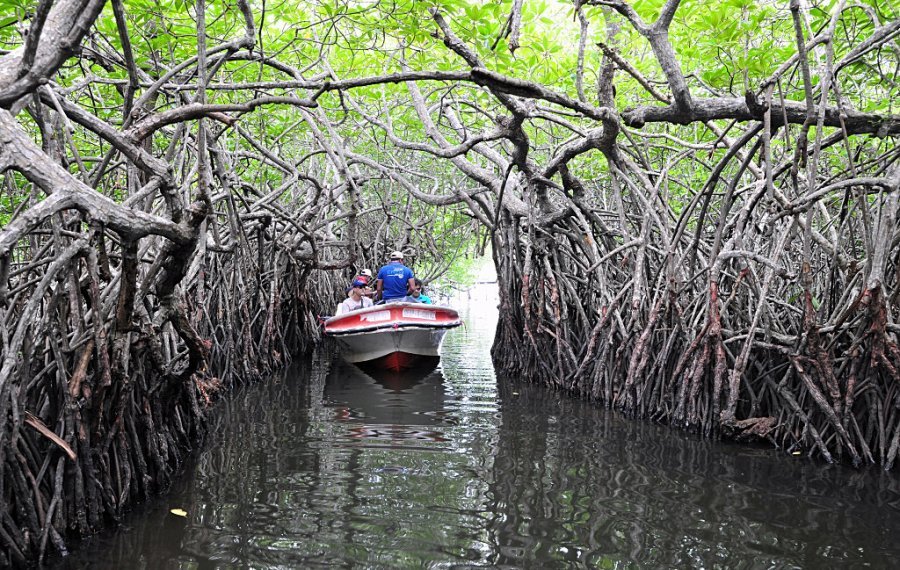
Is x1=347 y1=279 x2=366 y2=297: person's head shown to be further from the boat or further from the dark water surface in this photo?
the dark water surface

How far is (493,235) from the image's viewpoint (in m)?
8.73

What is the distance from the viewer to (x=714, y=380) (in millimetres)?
4965

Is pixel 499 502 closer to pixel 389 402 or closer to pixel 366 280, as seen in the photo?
pixel 389 402

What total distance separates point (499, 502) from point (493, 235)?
529 cm

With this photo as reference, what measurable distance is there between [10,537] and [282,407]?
3.89 metres

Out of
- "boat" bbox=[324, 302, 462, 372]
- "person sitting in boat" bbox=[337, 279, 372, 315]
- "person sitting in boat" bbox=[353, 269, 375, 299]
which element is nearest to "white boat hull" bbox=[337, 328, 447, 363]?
"boat" bbox=[324, 302, 462, 372]

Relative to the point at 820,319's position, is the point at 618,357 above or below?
below

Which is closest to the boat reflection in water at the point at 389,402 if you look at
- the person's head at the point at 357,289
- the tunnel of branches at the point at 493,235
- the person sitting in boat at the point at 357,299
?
the person sitting in boat at the point at 357,299

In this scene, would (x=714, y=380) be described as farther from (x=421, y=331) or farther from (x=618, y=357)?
(x=421, y=331)

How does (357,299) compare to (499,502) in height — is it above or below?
above

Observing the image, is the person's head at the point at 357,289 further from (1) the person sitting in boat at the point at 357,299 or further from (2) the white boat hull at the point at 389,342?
(2) the white boat hull at the point at 389,342

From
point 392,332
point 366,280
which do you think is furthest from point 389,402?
point 366,280

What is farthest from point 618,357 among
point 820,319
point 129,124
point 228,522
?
point 129,124

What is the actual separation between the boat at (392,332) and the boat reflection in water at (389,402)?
22 cm
